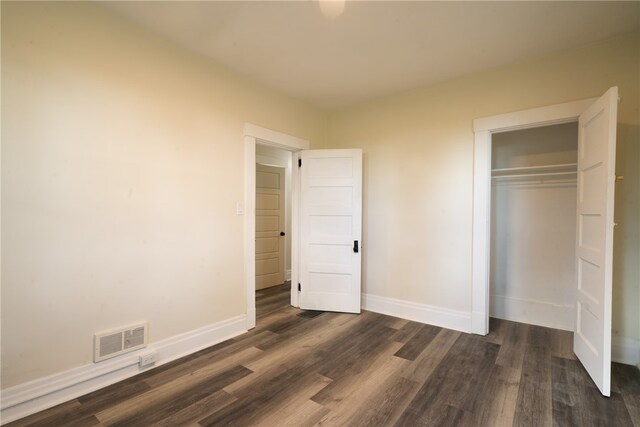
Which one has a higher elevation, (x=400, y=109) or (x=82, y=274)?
(x=400, y=109)

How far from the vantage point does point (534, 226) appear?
3.37m

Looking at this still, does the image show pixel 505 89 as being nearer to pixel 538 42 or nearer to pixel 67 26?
pixel 538 42

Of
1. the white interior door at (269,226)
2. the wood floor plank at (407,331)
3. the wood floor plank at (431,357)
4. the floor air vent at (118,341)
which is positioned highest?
the white interior door at (269,226)

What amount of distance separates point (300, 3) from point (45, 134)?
1925 mm

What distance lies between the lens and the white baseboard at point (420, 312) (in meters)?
3.12

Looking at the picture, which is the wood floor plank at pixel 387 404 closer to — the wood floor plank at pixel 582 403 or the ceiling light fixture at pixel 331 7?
the wood floor plank at pixel 582 403

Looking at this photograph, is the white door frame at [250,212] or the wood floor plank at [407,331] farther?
the white door frame at [250,212]

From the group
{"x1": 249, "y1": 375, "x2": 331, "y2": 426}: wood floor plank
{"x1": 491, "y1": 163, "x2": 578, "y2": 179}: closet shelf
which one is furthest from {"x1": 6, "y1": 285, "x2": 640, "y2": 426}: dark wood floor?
{"x1": 491, "y1": 163, "x2": 578, "y2": 179}: closet shelf

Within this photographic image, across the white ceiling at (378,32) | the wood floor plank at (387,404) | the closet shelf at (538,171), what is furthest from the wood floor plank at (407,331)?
the white ceiling at (378,32)

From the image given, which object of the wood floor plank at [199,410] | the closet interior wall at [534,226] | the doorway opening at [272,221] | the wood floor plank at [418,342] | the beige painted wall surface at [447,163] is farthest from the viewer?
the doorway opening at [272,221]

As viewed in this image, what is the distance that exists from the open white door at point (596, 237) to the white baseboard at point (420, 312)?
3.10 ft

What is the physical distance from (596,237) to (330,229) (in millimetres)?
2493

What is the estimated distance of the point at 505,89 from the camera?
289cm

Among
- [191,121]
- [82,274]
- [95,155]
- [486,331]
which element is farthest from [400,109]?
[82,274]
